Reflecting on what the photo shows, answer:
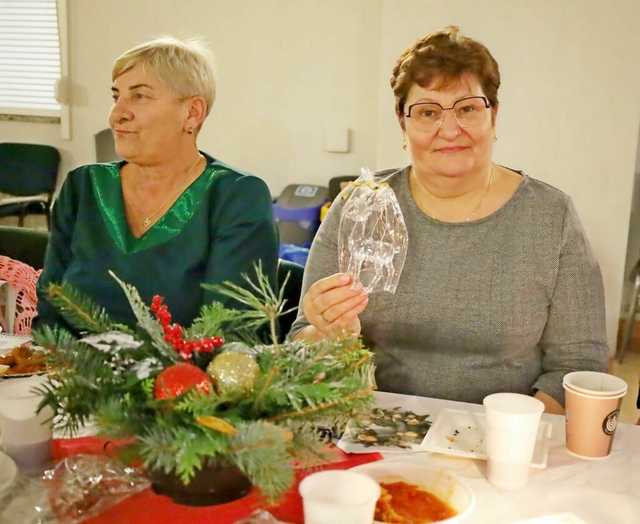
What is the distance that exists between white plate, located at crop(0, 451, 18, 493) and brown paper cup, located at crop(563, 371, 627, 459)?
882 mm

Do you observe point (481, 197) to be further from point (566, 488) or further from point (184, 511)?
point (184, 511)

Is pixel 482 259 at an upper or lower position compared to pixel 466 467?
upper

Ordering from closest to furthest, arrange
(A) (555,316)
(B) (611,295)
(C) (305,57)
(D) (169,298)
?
(A) (555,316) < (D) (169,298) < (B) (611,295) < (C) (305,57)

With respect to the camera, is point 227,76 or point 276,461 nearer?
point 276,461

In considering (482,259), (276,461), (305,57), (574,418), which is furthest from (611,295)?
(276,461)

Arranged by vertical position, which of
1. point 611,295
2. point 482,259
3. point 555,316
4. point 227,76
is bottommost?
point 611,295

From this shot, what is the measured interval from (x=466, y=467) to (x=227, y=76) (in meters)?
4.05

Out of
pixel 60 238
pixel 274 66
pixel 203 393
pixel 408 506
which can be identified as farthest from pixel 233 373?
pixel 274 66

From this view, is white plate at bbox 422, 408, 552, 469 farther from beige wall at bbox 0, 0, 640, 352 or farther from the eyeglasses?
beige wall at bbox 0, 0, 640, 352

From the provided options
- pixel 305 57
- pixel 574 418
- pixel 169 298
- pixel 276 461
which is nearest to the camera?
pixel 276 461

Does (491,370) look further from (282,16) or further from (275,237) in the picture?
(282,16)

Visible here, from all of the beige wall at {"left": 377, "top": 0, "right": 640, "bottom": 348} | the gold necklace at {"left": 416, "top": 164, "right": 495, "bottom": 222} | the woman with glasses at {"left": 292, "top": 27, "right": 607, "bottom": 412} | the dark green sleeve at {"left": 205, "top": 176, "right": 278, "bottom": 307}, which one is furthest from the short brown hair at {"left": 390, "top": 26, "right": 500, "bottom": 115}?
the beige wall at {"left": 377, "top": 0, "right": 640, "bottom": 348}

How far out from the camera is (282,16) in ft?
15.5

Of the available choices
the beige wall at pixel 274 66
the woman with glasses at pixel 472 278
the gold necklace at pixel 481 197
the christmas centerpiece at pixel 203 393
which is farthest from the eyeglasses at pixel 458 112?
the beige wall at pixel 274 66
